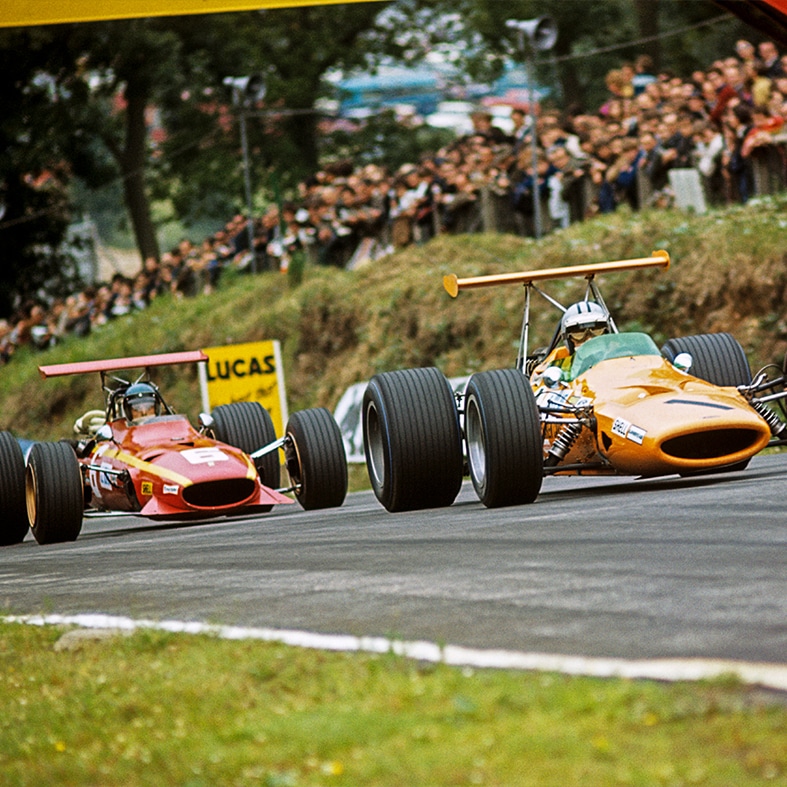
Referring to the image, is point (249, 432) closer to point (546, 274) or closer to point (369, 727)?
point (546, 274)

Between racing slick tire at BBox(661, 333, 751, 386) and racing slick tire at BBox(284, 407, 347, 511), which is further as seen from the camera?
racing slick tire at BBox(284, 407, 347, 511)

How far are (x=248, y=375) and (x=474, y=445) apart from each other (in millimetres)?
10877

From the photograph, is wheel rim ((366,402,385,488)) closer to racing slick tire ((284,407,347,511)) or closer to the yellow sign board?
racing slick tire ((284,407,347,511))

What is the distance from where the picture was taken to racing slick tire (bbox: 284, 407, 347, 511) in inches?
577

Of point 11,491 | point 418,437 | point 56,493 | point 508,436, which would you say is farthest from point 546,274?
point 11,491

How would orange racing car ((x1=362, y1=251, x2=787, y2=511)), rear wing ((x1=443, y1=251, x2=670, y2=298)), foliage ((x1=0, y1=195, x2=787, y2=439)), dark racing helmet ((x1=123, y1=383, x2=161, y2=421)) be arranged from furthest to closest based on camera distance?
foliage ((x1=0, y1=195, x2=787, y2=439)) → dark racing helmet ((x1=123, y1=383, x2=161, y2=421)) → rear wing ((x1=443, y1=251, x2=670, y2=298)) → orange racing car ((x1=362, y1=251, x2=787, y2=511))

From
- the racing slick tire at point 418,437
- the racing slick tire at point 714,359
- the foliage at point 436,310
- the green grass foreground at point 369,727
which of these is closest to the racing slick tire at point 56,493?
the racing slick tire at point 418,437

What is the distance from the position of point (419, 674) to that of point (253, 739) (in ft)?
2.29

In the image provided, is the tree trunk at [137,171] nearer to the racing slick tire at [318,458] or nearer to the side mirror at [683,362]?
the racing slick tire at [318,458]

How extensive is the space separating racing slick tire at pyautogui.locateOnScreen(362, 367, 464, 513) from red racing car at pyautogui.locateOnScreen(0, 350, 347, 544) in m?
2.48

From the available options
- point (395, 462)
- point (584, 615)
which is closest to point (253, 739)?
point (584, 615)

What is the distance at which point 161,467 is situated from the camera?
47.4 feet

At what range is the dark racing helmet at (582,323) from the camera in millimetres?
12703

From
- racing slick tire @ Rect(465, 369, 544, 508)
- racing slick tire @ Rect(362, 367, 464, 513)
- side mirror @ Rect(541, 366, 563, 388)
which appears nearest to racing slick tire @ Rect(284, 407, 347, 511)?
racing slick tire @ Rect(362, 367, 464, 513)
